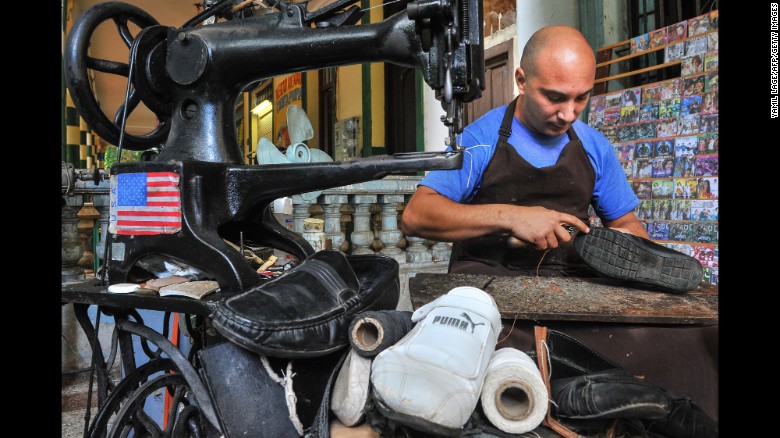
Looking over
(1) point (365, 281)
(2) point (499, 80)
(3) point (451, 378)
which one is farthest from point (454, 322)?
(2) point (499, 80)

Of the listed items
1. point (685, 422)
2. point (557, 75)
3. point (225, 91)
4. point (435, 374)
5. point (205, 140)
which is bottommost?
point (685, 422)

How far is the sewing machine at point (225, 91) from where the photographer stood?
0.95 m

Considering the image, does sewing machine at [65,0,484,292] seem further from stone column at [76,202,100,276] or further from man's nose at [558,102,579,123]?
stone column at [76,202,100,276]

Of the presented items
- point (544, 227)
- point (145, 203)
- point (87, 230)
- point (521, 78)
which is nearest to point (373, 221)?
point (87, 230)

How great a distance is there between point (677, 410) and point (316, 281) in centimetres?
56

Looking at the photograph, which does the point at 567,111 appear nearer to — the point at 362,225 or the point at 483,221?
the point at 483,221

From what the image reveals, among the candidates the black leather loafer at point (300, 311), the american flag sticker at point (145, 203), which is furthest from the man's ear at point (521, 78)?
the american flag sticker at point (145, 203)

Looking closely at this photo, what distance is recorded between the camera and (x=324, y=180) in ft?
3.20

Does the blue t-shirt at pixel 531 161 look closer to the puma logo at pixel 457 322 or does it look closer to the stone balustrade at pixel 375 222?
the puma logo at pixel 457 322

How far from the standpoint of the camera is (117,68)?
1.12 metres

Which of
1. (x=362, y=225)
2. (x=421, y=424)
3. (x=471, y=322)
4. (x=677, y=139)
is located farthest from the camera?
(x=362, y=225)

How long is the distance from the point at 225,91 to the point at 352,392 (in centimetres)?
71

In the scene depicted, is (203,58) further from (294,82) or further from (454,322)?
(294,82)

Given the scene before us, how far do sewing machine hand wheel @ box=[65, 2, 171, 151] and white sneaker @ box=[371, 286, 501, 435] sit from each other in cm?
81
